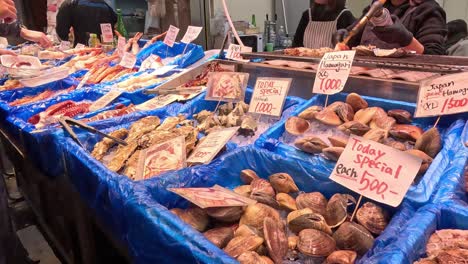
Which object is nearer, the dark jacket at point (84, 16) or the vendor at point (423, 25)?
the vendor at point (423, 25)

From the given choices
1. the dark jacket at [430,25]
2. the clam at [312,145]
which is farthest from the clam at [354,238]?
the dark jacket at [430,25]

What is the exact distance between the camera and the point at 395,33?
2.20 metres

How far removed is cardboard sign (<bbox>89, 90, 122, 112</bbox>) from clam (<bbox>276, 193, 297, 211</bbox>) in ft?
5.63

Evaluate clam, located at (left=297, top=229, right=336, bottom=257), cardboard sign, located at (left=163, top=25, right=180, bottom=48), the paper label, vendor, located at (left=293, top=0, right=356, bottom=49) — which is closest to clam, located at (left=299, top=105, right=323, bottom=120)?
clam, located at (left=297, top=229, right=336, bottom=257)

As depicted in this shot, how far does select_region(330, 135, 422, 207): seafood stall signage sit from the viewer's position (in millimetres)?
942

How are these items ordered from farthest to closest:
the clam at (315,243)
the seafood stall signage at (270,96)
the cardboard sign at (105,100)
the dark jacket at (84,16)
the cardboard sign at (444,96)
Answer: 1. the dark jacket at (84,16)
2. the cardboard sign at (105,100)
3. the seafood stall signage at (270,96)
4. the cardboard sign at (444,96)
5. the clam at (315,243)

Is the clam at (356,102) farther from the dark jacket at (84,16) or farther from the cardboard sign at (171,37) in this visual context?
the dark jacket at (84,16)

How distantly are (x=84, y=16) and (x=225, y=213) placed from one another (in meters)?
5.30

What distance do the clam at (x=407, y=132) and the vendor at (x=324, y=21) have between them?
2556 mm

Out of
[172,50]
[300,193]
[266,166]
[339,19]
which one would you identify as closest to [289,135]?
[266,166]

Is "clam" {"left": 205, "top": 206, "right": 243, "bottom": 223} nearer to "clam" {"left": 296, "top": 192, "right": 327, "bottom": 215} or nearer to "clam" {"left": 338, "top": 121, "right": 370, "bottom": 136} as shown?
"clam" {"left": 296, "top": 192, "right": 327, "bottom": 215}

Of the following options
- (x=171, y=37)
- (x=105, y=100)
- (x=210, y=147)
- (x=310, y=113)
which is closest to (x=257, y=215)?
(x=210, y=147)

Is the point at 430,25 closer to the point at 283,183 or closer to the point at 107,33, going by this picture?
the point at 283,183

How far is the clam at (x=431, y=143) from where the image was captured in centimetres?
122
